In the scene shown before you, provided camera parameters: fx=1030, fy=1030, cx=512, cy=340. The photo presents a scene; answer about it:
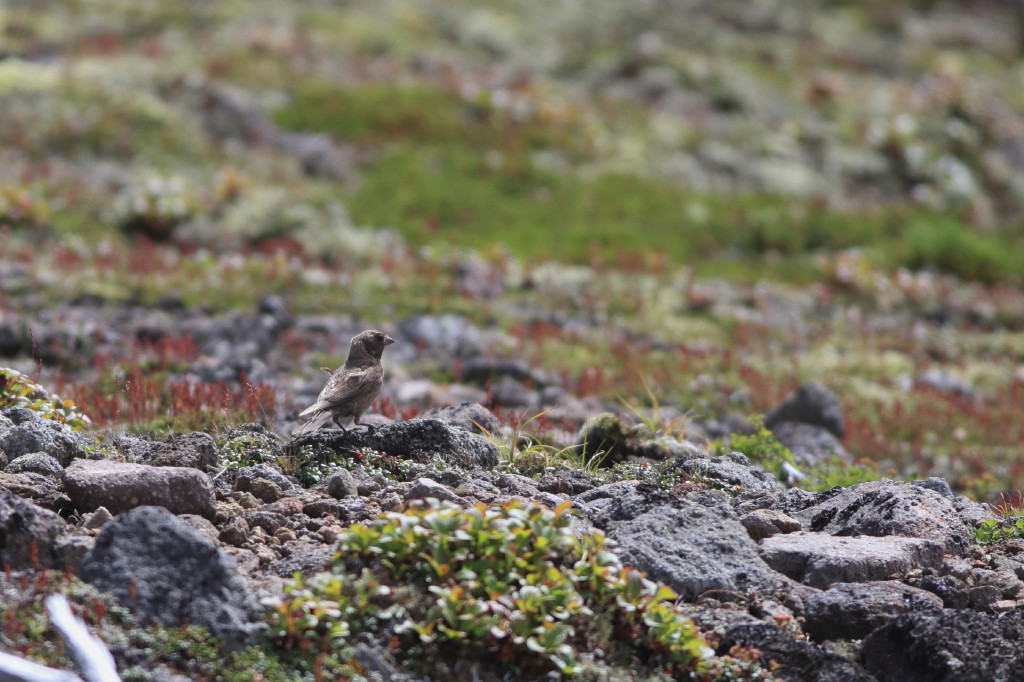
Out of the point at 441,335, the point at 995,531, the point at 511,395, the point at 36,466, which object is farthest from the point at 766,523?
the point at 441,335

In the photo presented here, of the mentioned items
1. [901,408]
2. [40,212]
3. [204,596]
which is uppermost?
[204,596]

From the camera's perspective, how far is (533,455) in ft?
25.8

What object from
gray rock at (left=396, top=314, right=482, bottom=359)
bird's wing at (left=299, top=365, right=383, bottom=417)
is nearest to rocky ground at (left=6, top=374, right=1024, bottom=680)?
bird's wing at (left=299, top=365, right=383, bottom=417)

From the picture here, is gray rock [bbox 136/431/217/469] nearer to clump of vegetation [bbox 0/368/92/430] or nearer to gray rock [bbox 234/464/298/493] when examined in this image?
gray rock [bbox 234/464/298/493]

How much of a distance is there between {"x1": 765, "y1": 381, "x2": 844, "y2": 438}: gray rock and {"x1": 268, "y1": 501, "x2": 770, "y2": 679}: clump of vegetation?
6208mm

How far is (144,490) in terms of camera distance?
20.1 ft

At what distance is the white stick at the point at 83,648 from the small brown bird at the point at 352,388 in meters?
2.99

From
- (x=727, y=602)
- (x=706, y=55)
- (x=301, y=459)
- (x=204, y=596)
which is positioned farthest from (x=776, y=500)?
(x=706, y=55)

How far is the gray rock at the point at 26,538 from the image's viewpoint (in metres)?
5.18

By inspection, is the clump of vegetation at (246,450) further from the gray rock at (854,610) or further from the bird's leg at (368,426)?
the gray rock at (854,610)

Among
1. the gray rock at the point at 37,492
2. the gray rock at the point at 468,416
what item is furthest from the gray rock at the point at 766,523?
the gray rock at the point at 37,492

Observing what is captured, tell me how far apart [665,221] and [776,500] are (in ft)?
42.8

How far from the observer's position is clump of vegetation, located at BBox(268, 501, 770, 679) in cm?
498

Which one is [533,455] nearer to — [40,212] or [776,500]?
[776,500]
